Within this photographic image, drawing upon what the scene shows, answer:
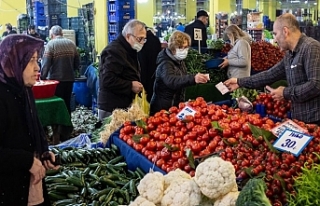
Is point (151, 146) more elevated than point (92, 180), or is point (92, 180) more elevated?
point (151, 146)

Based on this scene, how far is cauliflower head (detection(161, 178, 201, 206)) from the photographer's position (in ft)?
5.72

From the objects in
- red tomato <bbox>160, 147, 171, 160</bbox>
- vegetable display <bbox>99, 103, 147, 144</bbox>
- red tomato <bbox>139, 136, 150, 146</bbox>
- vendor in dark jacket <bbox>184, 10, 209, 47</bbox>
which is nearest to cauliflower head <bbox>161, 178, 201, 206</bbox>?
red tomato <bbox>160, 147, 171, 160</bbox>

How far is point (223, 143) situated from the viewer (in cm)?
275

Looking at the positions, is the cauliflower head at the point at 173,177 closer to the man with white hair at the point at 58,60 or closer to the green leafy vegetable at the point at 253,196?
the green leafy vegetable at the point at 253,196

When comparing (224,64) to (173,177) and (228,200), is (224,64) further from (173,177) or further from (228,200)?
(228,200)

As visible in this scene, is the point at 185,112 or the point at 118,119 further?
the point at 118,119

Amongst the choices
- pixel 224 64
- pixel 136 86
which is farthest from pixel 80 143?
pixel 224 64

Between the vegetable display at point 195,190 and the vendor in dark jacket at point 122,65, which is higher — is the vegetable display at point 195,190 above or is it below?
below

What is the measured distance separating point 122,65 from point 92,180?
1466 millimetres

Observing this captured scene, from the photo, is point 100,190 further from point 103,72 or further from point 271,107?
point 271,107

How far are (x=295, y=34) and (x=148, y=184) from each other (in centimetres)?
207

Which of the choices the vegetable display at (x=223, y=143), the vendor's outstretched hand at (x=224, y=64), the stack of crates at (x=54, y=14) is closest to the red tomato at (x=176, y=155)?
the vegetable display at (x=223, y=143)

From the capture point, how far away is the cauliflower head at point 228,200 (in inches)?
66.7

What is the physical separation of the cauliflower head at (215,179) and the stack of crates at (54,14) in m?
9.81
